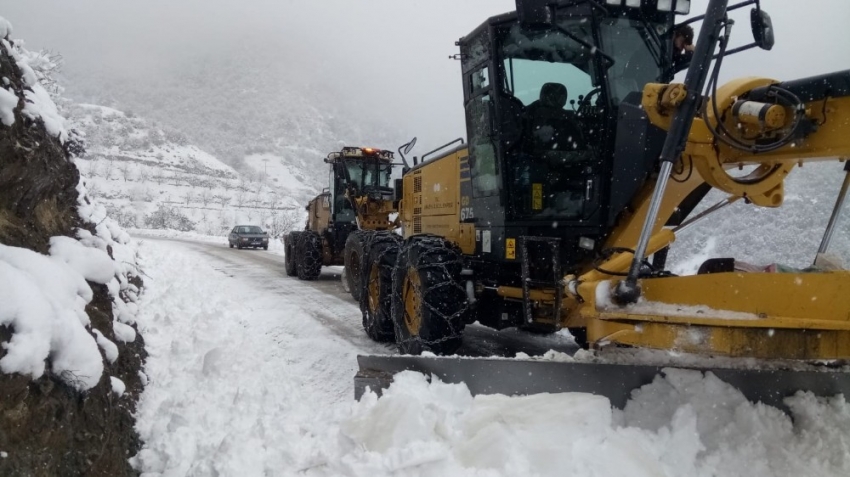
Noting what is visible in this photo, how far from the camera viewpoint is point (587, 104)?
13.8ft

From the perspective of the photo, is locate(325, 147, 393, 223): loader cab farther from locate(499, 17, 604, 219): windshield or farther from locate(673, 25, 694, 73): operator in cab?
locate(673, 25, 694, 73): operator in cab

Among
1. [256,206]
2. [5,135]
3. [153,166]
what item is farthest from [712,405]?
[153,166]

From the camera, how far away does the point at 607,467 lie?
2.28 meters

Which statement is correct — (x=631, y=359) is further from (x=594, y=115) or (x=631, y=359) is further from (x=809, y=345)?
(x=594, y=115)

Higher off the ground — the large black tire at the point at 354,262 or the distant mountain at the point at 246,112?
the distant mountain at the point at 246,112

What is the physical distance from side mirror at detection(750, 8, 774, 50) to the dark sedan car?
78.4 ft

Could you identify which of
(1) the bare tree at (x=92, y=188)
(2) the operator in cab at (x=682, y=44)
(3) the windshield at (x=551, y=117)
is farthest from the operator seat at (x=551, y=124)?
(1) the bare tree at (x=92, y=188)

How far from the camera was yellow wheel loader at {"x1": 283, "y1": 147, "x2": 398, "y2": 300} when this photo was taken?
40.5 feet

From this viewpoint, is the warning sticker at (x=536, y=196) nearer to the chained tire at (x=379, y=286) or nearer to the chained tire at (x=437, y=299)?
the chained tire at (x=437, y=299)

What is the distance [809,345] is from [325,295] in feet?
26.6

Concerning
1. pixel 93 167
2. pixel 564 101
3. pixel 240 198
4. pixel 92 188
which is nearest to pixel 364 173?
pixel 564 101

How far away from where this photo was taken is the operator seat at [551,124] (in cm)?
430

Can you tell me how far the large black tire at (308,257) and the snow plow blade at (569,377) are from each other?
8.78 metres

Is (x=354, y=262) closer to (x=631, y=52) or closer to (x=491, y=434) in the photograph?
(x=631, y=52)
